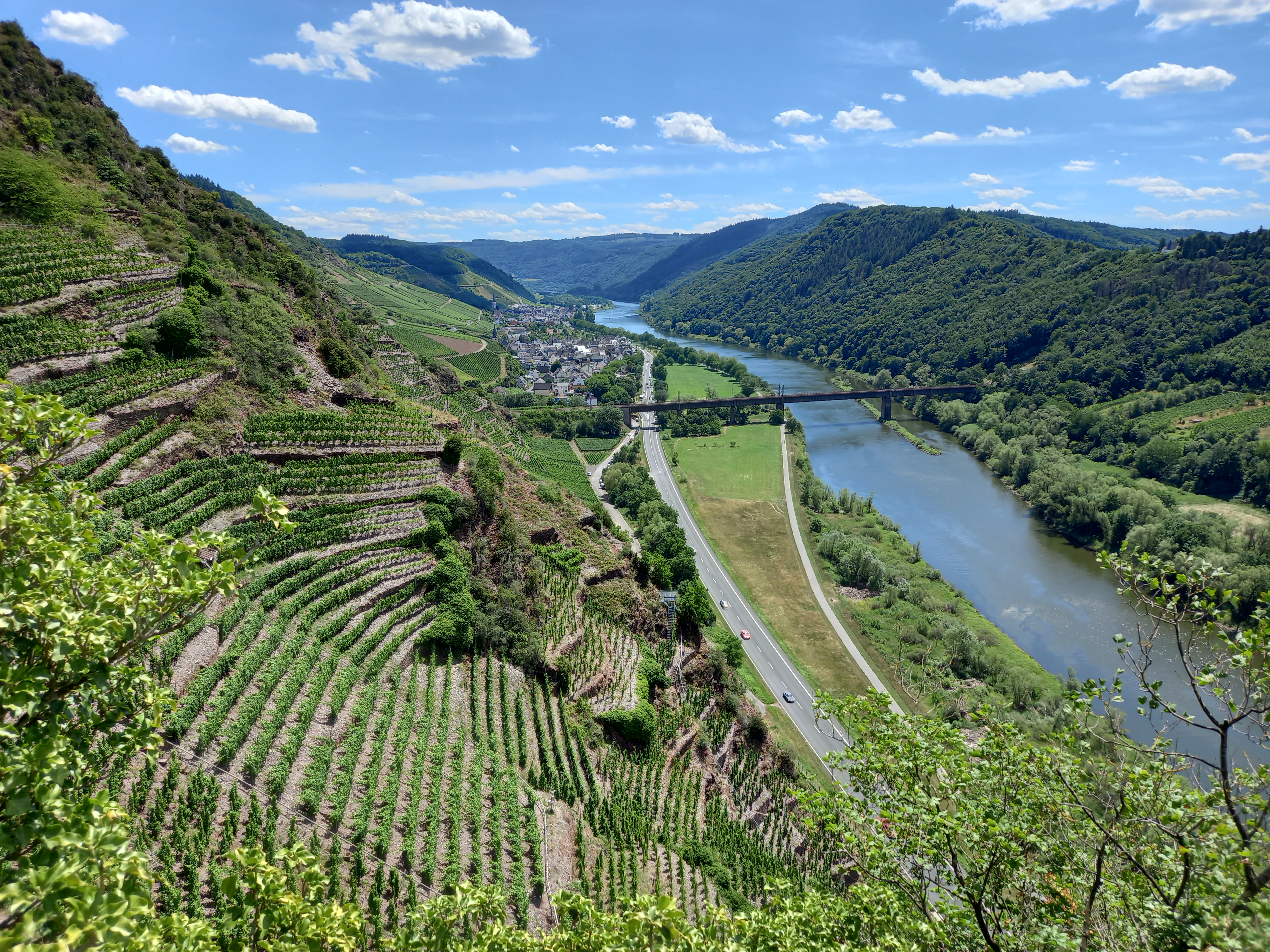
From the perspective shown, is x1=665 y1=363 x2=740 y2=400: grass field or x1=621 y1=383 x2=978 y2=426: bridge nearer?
x1=621 y1=383 x2=978 y2=426: bridge

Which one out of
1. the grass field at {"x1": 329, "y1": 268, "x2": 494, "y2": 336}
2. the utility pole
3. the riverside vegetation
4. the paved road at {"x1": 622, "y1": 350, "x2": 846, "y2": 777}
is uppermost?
the grass field at {"x1": 329, "y1": 268, "x2": 494, "y2": 336}

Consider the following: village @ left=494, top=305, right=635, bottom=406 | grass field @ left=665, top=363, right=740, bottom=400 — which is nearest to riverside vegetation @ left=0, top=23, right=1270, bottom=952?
village @ left=494, top=305, right=635, bottom=406

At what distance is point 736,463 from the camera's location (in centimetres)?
9575

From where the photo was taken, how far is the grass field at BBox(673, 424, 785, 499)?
276 ft

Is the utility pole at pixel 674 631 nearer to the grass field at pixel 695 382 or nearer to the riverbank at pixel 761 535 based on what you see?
the riverbank at pixel 761 535

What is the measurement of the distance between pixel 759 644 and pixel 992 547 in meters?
37.1

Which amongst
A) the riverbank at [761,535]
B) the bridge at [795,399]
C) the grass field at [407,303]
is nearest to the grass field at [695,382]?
the bridge at [795,399]

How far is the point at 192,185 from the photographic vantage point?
5888cm

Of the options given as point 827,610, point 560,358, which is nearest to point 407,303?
point 560,358

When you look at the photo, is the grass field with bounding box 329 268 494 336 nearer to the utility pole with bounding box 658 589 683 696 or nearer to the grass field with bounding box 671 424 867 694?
the grass field with bounding box 671 424 867 694

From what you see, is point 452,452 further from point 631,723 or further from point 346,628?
point 631,723

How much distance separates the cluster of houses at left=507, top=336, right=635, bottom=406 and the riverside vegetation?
72016mm

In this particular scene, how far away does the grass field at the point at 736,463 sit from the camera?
8419cm

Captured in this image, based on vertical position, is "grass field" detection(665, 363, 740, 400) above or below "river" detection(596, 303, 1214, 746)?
above
